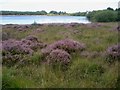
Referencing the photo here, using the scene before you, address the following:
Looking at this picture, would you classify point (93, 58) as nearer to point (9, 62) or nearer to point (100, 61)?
point (100, 61)

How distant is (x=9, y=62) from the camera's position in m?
9.20

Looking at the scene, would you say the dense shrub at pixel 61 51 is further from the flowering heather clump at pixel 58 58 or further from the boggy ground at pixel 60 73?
the boggy ground at pixel 60 73

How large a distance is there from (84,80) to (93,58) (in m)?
2.40

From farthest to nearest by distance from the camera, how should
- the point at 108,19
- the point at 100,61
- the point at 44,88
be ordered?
the point at 108,19 → the point at 100,61 → the point at 44,88

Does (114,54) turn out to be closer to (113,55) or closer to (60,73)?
(113,55)

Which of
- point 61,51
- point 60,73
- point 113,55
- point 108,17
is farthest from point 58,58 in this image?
point 108,17

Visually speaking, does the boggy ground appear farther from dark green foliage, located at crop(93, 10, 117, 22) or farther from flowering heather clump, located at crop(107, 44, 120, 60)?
dark green foliage, located at crop(93, 10, 117, 22)

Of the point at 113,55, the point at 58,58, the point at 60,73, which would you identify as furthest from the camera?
the point at 113,55

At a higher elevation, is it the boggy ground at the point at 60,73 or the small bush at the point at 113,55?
the small bush at the point at 113,55

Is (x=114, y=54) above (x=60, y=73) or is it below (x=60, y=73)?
above

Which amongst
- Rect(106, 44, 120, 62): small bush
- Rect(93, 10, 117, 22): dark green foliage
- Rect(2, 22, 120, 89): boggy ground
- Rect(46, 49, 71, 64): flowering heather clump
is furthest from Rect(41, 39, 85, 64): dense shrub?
Rect(93, 10, 117, 22): dark green foliage

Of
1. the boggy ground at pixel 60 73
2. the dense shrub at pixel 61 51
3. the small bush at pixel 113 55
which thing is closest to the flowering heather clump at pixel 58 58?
the dense shrub at pixel 61 51

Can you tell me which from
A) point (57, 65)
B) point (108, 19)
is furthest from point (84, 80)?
point (108, 19)

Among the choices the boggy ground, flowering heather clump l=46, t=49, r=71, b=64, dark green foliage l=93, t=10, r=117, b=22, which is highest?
dark green foliage l=93, t=10, r=117, b=22
